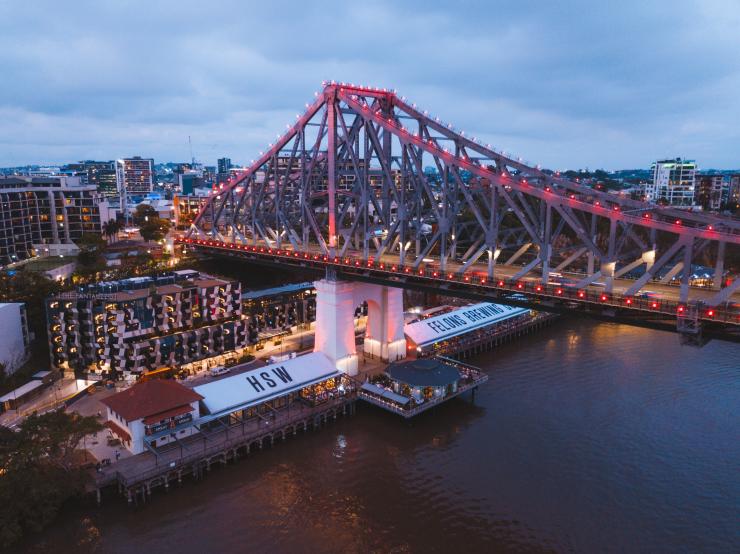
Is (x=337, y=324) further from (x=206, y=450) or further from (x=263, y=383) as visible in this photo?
(x=206, y=450)

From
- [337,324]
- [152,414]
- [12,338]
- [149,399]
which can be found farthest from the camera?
[337,324]

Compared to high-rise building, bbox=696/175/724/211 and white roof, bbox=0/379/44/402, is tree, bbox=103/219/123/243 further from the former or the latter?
high-rise building, bbox=696/175/724/211

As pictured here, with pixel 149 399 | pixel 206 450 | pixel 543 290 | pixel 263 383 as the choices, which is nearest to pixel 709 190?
pixel 543 290

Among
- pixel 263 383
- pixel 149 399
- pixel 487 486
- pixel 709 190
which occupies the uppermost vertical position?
pixel 709 190

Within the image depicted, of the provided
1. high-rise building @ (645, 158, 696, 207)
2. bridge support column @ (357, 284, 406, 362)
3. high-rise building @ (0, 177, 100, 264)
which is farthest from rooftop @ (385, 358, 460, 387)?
high-rise building @ (645, 158, 696, 207)

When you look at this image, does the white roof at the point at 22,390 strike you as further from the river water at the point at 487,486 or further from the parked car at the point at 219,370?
the river water at the point at 487,486

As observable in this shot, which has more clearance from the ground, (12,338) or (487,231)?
(487,231)
